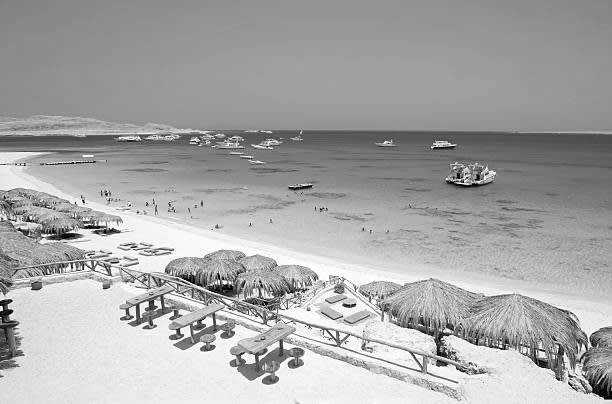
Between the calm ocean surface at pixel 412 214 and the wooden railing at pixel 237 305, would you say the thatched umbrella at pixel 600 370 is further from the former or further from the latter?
the calm ocean surface at pixel 412 214

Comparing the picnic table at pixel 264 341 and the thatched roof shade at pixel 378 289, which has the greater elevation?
the picnic table at pixel 264 341

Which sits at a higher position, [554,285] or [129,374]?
[129,374]

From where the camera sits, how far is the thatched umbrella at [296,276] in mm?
14977

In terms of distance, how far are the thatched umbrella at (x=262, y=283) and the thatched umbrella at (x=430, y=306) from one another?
4074mm

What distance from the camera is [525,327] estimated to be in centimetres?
1010

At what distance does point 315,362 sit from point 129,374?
14.7 ft

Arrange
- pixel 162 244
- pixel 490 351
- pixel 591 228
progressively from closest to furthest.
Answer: pixel 490 351 < pixel 162 244 < pixel 591 228

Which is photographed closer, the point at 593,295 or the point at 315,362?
the point at 315,362

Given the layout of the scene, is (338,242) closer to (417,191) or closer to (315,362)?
(315,362)

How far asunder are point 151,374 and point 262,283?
5435 mm

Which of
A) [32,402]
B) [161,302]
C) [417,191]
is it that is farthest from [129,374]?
[417,191]

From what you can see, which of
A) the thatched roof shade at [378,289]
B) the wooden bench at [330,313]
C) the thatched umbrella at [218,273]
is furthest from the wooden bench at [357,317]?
the thatched umbrella at [218,273]

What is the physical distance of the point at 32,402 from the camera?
779 centimetres

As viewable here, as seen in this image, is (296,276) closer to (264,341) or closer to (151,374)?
(264,341)
